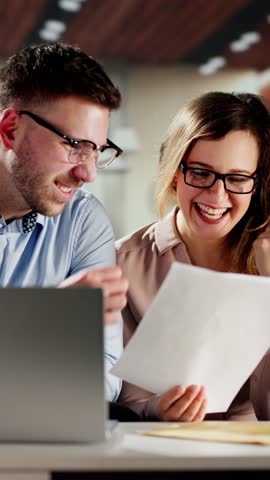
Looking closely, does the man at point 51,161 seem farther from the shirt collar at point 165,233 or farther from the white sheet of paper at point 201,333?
the white sheet of paper at point 201,333

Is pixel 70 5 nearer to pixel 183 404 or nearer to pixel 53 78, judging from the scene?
pixel 53 78

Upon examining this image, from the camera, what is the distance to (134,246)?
232 centimetres

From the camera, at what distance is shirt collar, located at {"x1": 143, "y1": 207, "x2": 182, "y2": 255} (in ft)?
7.55

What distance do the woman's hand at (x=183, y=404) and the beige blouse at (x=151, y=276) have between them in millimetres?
392

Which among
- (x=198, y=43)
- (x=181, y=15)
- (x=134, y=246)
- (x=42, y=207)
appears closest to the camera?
(x=42, y=207)

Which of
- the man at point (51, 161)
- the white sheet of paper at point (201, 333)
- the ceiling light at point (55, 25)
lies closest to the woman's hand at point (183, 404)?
the white sheet of paper at point (201, 333)

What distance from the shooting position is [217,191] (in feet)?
7.19

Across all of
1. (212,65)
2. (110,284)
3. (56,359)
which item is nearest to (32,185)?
(110,284)

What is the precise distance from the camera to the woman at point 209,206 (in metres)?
2.21

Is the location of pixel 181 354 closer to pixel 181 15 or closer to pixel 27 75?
pixel 27 75

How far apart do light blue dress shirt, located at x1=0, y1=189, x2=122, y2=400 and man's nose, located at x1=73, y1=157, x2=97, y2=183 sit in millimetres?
156

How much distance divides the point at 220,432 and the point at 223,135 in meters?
0.94

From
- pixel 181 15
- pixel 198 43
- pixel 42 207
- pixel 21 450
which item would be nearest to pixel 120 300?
pixel 21 450

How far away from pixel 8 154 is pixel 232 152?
55 centimetres
